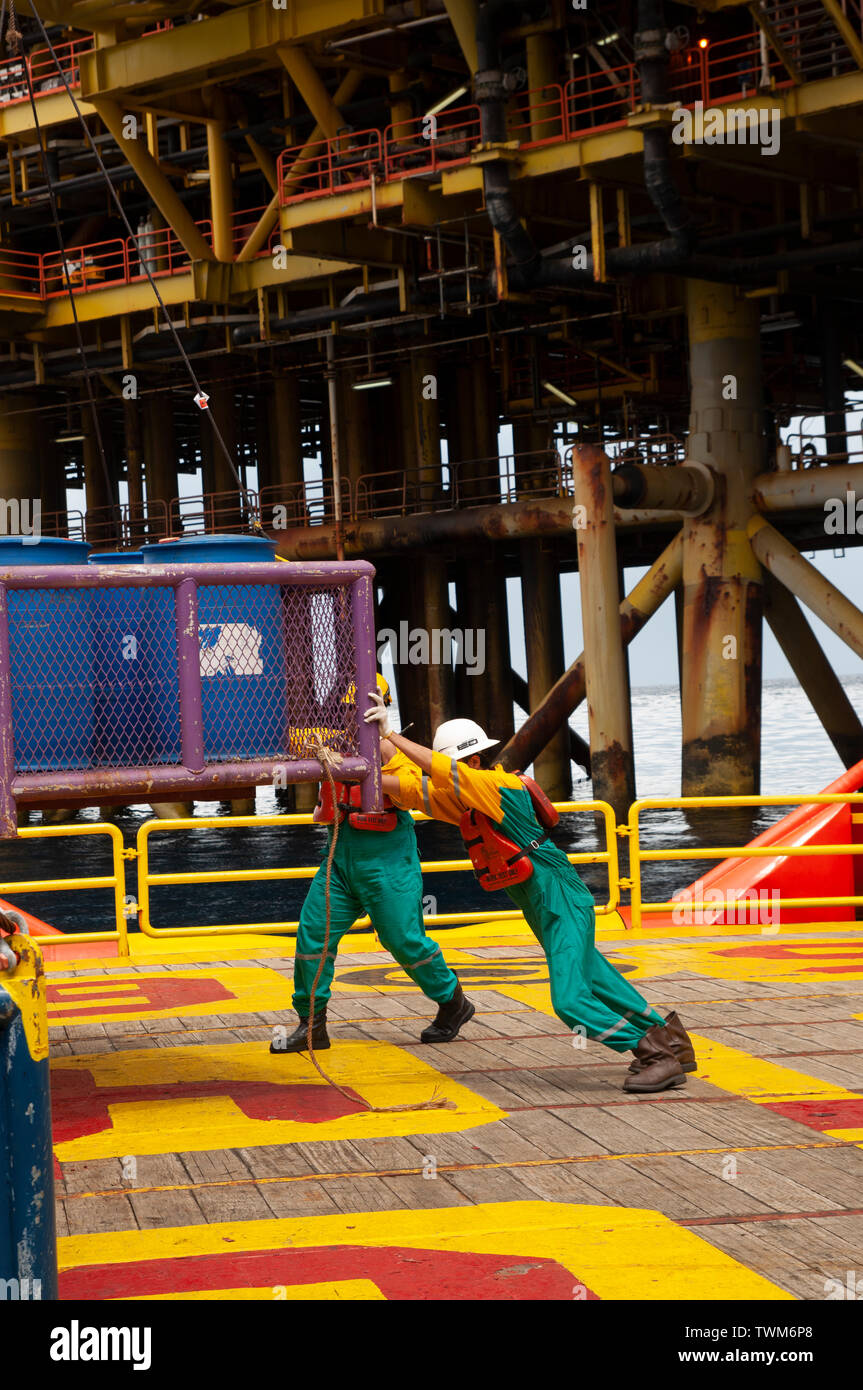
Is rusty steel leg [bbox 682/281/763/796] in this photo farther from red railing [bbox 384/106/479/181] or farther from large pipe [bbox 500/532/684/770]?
red railing [bbox 384/106/479/181]

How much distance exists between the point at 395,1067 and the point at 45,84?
32.6m

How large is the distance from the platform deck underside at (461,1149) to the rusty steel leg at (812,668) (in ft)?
63.9

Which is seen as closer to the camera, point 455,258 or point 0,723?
point 0,723

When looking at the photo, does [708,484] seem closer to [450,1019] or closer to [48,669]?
[450,1019]

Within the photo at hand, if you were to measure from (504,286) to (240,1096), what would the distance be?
22.1m

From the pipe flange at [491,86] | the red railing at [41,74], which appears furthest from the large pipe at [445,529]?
the red railing at [41,74]

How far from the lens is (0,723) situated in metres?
6.60

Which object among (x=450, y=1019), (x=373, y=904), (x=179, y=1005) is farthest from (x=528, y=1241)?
(x=179, y=1005)

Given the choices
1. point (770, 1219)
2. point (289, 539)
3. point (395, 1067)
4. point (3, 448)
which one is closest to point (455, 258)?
point (289, 539)


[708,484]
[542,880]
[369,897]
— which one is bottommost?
[369,897]

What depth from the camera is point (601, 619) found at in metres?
25.2

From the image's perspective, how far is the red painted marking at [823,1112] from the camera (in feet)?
22.0

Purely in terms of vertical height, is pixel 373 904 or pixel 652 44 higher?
pixel 652 44
